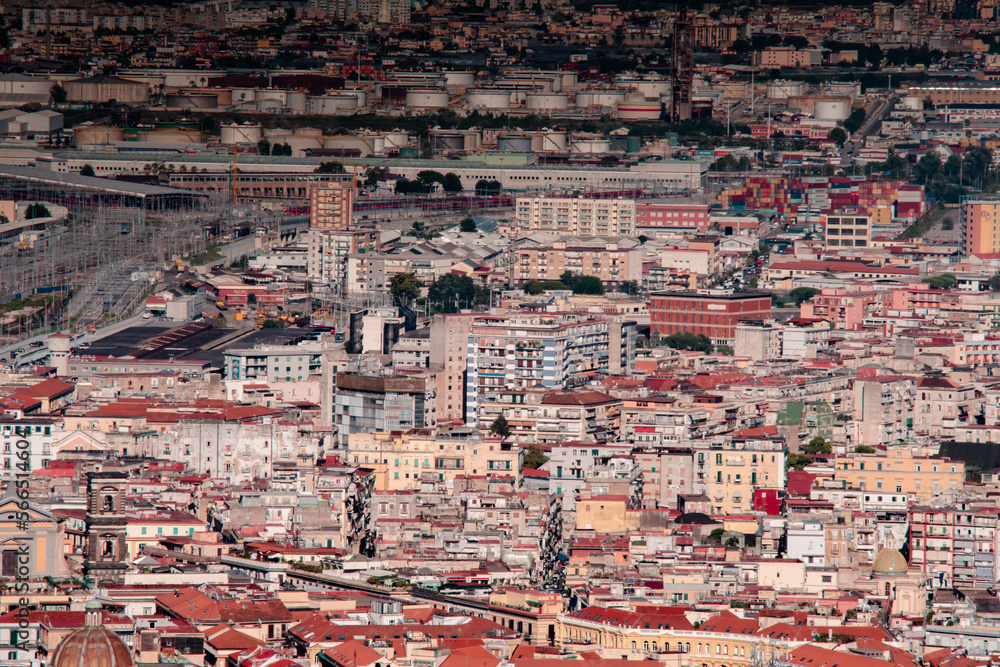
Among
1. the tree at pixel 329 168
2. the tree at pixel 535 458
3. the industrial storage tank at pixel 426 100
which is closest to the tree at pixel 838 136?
the industrial storage tank at pixel 426 100

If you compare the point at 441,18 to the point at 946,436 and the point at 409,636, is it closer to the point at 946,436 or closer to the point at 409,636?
the point at 946,436

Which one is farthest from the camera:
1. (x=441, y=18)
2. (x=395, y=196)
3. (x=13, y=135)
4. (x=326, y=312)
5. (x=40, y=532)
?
(x=441, y=18)

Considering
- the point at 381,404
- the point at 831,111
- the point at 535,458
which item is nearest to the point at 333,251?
the point at 381,404

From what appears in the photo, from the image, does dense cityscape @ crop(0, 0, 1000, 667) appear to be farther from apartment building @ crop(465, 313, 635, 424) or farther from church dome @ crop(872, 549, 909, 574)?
church dome @ crop(872, 549, 909, 574)

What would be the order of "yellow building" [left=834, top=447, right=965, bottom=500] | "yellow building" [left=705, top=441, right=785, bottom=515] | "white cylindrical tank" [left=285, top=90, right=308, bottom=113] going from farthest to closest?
"white cylindrical tank" [left=285, top=90, right=308, bottom=113] → "yellow building" [left=834, top=447, right=965, bottom=500] → "yellow building" [left=705, top=441, right=785, bottom=515]

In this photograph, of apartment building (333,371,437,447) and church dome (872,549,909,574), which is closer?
church dome (872,549,909,574)

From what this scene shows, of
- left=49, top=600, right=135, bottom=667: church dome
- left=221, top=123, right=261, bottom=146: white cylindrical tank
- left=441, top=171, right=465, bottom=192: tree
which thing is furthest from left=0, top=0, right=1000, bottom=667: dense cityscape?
left=441, top=171, right=465, bottom=192: tree

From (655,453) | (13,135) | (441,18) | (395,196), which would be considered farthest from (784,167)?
(655,453)
